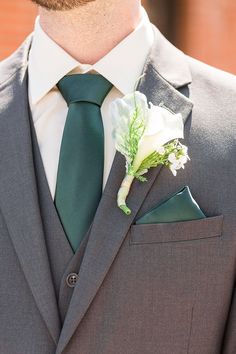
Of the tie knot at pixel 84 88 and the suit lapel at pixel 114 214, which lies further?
the tie knot at pixel 84 88

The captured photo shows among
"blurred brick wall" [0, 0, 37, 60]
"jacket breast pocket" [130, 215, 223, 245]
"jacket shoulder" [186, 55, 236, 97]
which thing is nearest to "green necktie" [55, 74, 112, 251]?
"jacket breast pocket" [130, 215, 223, 245]

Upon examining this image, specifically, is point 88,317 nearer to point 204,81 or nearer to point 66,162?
point 66,162

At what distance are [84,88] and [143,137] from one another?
0.82 feet

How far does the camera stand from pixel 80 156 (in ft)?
8.68

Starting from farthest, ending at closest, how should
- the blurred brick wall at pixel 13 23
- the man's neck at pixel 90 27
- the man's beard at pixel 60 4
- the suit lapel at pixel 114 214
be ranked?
1. the blurred brick wall at pixel 13 23
2. the man's neck at pixel 90 27
3. the man's beard at pixel 60 4
4. the suit lapel at pixel 114 214

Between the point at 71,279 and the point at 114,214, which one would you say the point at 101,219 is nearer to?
→ the point at 114,214

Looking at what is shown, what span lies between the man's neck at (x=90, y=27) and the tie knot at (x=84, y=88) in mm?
74

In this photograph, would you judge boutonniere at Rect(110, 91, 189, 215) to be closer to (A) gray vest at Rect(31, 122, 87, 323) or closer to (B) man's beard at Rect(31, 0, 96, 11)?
(A) gray vest at Rect(31, 122, 87, 323)

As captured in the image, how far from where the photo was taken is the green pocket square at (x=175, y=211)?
2.55 metres

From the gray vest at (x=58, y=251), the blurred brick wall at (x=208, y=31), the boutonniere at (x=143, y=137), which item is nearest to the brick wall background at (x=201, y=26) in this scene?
the blurred brick wall at (x=208, y=31)

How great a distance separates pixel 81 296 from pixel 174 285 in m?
0.25

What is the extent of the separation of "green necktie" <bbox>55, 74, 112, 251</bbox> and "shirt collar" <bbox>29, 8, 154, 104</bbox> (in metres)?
0.03

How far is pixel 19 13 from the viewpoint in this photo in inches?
253

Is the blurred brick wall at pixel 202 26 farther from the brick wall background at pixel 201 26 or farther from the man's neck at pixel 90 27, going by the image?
the man's neck at pixel 90 27
